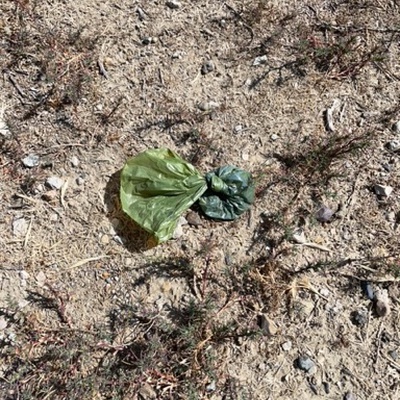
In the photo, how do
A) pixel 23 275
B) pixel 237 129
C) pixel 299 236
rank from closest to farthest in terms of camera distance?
pixel 23 275, pixel 299 236, pixel 237 129

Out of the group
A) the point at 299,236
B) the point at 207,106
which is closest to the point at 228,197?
the point at 299,236

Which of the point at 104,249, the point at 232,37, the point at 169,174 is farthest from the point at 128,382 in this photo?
the point at 232,37

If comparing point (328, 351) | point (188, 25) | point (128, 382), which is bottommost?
point (128, 382)

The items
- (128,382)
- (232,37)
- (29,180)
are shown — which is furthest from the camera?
(232,37)

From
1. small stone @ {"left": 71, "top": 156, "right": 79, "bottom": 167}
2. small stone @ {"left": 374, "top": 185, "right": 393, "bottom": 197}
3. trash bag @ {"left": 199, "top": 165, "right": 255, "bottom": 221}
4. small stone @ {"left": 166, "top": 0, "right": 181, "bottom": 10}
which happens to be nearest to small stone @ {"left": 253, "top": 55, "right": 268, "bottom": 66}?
small stone @ {"left": 166, "top": 0, "right": 181, "bottom": 10}

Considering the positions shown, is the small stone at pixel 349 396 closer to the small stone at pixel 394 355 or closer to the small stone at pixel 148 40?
the small stone at pixel 394 355

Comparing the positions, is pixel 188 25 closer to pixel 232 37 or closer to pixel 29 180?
pixel 232 37

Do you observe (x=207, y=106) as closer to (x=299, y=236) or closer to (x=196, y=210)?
(x=196, y=210)
